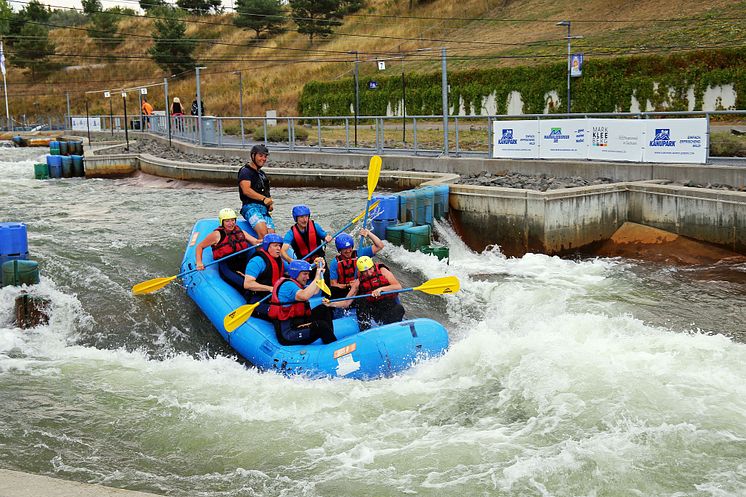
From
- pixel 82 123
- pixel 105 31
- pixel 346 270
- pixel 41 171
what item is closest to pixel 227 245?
pixel 346 270

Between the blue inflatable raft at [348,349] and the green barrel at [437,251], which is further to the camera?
the green barrel at [437,251]

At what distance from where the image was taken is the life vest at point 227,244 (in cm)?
948

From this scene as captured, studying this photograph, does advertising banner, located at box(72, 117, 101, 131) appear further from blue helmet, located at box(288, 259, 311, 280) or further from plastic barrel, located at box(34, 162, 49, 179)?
blue helmet, located at box(288, 259, 311, 280)

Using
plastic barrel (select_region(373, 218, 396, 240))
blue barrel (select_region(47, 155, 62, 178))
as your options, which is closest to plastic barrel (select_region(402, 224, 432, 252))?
Answer: plastic barrel (select_region(373, 218, 396, 240))

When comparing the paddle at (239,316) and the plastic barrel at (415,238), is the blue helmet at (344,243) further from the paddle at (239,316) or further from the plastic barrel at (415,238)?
the plastic barrel at (415,238)

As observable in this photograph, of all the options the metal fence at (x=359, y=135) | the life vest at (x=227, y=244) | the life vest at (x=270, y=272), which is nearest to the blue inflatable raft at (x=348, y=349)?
the life vest at (x=270, y=272)

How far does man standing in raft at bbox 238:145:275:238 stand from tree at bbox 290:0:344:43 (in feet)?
159

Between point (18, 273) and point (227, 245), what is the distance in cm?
239

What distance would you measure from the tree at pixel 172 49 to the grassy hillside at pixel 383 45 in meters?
1.21

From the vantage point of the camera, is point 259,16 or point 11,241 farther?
point 259,16

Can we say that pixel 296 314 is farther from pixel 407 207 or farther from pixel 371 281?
pixel 407 207

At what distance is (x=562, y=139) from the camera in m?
16.6

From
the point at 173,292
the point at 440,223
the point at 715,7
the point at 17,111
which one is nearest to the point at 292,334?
the point at 173,292

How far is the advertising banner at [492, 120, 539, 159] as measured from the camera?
17.0m
